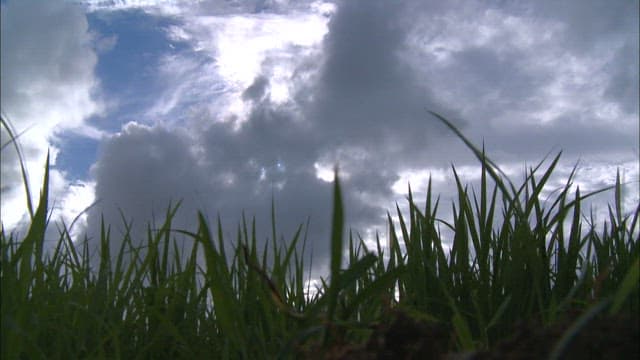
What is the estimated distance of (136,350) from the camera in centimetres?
249

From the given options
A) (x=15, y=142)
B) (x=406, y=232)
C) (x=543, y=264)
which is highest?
(x=15, y=142)

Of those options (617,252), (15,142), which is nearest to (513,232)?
(617,252)

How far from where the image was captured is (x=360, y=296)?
162cm

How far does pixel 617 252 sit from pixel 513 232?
409 millimetres

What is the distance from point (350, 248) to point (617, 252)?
4.41ft

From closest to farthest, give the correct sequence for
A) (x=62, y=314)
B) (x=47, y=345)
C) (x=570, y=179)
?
(x=62, y=314)
(x=47, y=345)
(x=570, y=179)

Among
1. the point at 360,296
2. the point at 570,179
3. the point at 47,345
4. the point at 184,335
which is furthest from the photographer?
the point at 570,179

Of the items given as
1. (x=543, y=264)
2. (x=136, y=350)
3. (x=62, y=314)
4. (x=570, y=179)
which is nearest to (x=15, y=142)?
(x=62, y=314)

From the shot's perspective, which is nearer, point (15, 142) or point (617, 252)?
point (15, 142)

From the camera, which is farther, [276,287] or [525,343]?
[276,287]

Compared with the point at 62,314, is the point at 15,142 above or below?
above

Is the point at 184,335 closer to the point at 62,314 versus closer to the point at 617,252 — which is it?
the point at 62,314

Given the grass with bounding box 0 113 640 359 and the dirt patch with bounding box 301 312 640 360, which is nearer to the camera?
the dirt patch with bounding box 301 312 640 360

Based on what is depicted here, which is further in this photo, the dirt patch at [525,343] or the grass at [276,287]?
the grass at [276,287]
